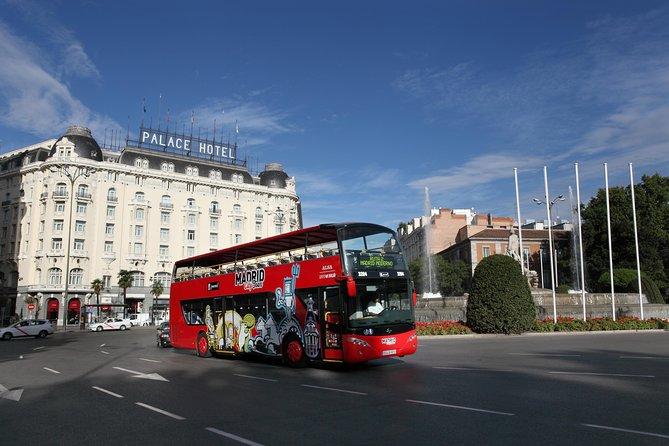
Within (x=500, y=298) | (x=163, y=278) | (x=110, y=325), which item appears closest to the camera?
(x=500, y=298)

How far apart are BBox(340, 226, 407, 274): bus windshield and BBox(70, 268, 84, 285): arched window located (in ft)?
195

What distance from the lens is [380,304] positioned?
45.3 feet

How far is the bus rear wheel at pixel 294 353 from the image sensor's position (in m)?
14.9

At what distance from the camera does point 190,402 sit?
960 centimetres

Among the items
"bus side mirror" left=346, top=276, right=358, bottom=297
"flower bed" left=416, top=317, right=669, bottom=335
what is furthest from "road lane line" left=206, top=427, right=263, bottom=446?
"flower bed" left=416, top=317, right=669, bottom=335

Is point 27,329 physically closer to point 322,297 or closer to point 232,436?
point 322,297

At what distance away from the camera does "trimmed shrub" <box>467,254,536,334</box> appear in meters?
24.0

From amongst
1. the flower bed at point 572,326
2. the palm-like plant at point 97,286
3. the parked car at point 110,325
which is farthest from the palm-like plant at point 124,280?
the flower bed at point 572,326

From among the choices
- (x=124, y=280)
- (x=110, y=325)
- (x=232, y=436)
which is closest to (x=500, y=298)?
(x=232, y=436)

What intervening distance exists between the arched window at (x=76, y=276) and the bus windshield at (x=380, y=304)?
59.8m

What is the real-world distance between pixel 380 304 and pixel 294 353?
123 inches

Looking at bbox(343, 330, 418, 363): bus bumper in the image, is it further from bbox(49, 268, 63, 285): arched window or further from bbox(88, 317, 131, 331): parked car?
bbox(49, 268, 63, 285): arched window

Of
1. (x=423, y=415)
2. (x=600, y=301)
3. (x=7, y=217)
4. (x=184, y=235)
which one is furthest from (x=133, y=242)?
(x=423, y=415)

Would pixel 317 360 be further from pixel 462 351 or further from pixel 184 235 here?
pixel 184 235
